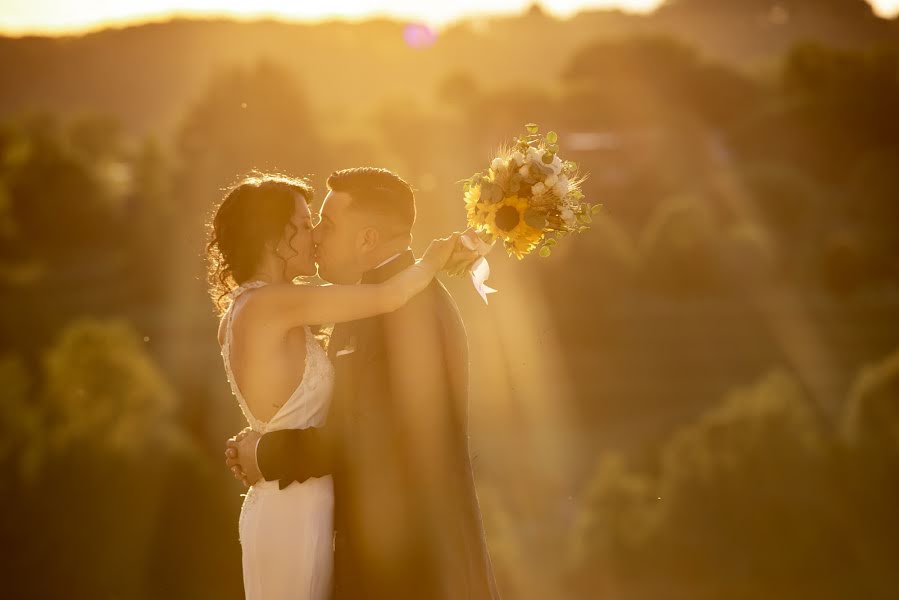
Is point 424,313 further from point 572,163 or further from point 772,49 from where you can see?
point 772,49

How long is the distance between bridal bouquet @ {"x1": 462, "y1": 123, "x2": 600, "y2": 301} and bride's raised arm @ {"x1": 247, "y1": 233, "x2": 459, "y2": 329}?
68cm

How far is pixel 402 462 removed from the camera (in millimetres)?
5238

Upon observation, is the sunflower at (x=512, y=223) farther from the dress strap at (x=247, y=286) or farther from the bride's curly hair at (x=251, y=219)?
the dress strap at (x=247, y=286)

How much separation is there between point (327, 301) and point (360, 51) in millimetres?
124479

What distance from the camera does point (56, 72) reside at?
13700 centimetres

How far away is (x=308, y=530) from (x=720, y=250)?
67.9m

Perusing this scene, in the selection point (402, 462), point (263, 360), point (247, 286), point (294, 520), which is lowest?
point (294, 520)

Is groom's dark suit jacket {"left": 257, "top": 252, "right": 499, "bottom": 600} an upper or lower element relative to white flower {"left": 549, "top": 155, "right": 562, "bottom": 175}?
lower

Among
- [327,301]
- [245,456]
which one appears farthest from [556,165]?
[245,456]

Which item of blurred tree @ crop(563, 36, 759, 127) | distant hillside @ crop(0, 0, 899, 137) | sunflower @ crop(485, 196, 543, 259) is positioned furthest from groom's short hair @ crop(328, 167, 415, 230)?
blurred tree @ crop(563, 36, 759, 127)

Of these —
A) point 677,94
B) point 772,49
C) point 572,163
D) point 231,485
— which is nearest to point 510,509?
point 231,485

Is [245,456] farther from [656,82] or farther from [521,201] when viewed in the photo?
[656,82]

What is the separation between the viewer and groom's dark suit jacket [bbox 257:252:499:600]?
5.23 metres

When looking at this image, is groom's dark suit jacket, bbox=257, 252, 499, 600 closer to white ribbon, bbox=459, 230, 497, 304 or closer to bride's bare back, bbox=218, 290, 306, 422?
bride's bare back, bbox=218, 290, 306, 422
